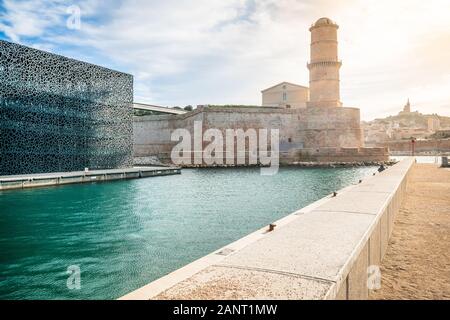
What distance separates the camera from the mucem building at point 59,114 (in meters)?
18.8

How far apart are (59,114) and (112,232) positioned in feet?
51.5

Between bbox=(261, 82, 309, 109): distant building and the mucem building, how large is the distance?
86.1 ft

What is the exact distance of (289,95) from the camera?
48406 mm

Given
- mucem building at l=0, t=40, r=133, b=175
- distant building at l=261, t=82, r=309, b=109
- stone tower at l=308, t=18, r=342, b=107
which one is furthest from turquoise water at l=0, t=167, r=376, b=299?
distant building at l=261, t=82, r=309, b=109

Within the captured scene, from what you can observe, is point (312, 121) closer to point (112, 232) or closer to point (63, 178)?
point (63, 178)

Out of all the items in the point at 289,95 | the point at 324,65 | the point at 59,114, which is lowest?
the point at 59,114

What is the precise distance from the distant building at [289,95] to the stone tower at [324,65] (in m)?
7.54

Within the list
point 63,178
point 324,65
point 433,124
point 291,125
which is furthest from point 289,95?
point 433,124

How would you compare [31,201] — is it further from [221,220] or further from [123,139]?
[123,139]

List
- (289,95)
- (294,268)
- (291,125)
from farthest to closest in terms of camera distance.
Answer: (289,95) → (291,125) → (294,268)

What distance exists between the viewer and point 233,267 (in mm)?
2312

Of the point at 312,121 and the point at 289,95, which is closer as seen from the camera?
the point at 312,121

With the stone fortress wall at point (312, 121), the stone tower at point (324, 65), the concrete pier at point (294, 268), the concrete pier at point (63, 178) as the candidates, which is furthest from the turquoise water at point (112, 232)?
the stone tower at point (324, 65)
